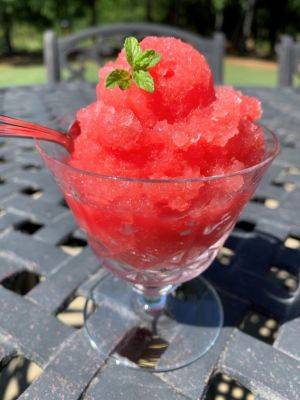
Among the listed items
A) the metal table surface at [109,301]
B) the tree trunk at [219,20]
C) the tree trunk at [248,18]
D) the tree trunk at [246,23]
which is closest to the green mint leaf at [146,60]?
the metal table surface at [109,301]

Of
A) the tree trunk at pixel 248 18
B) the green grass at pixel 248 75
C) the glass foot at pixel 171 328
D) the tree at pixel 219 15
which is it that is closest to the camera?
the glass foot at pixel 171 328

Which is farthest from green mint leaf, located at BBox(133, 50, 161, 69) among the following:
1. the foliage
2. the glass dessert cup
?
the foliage

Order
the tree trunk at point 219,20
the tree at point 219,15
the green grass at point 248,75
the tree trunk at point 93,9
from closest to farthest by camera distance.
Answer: the green grass at point 248,75
the tree trunk at point 93,9
the tree at point 219,15
the tree trunk at point 219,20

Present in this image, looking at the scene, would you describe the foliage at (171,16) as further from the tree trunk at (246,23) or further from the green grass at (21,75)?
the green grass at (21,75)

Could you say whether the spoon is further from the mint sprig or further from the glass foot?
the glass foot

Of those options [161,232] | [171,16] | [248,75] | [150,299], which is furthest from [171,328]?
[171,16]

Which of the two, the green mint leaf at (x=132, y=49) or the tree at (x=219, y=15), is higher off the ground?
the green mint leaf at (x=132, y=49)
